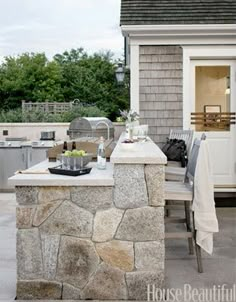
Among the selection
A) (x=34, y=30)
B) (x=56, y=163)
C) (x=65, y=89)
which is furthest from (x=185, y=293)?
(x=34, y=30)

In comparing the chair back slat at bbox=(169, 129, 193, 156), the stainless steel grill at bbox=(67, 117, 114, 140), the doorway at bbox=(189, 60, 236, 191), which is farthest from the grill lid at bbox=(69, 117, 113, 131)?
the doorway at bbox=(189, 60, 236, 191)

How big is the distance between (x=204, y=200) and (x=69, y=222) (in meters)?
1.16

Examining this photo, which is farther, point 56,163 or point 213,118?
point 213,118

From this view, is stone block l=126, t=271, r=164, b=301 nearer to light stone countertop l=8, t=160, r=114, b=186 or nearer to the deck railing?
light stone countertop l=8, t=160, r=114, b=186

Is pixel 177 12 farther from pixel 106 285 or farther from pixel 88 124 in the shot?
pixel 106 285

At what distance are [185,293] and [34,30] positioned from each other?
1968cm

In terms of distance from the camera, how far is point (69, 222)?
11.8 feet

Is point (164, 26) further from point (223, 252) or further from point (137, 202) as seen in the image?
point (137, 202)

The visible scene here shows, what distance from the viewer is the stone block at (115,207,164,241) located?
11.8 ft

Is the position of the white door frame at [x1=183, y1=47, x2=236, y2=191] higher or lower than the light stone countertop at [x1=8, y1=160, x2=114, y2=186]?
higher

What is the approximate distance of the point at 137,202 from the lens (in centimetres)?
359

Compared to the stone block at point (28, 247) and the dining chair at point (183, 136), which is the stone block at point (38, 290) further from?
the dining chair at point (183, 136)

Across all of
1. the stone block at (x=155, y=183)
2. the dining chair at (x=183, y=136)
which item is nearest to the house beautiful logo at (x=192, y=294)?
the stone block at (x=155, y=183)

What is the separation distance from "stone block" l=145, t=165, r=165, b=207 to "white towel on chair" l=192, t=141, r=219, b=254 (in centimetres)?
52
